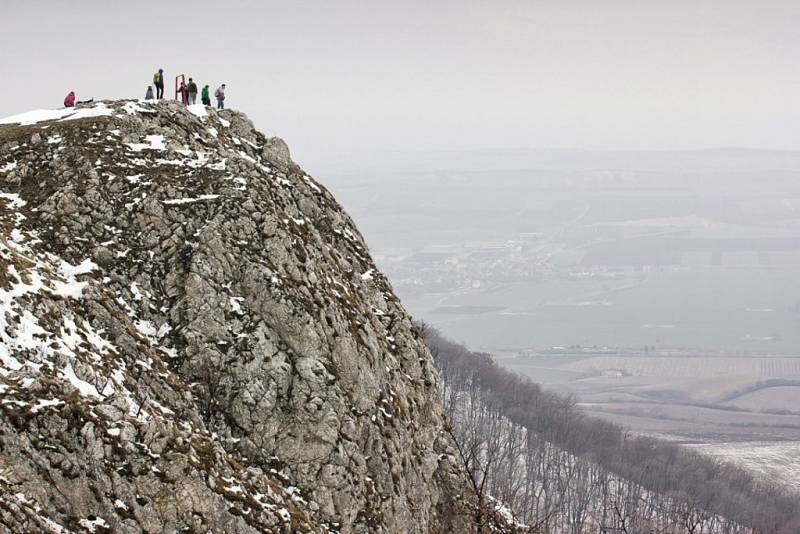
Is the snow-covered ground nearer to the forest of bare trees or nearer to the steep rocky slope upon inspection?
the forest of bare trees

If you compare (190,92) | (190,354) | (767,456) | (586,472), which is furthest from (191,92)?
(767,456)

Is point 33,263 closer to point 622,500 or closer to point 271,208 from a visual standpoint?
point 271,208

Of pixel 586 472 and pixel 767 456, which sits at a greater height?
pixel 586 472

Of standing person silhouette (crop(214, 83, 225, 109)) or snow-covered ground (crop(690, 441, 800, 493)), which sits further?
snow-covered ground (crop(690, 441, 800, 493))

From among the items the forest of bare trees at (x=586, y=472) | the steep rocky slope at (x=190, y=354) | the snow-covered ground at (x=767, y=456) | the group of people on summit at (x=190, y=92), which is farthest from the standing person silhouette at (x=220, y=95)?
the snow-covered ground at (x=767, y=456)

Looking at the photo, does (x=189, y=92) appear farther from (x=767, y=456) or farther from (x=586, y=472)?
(x=767, y=456)

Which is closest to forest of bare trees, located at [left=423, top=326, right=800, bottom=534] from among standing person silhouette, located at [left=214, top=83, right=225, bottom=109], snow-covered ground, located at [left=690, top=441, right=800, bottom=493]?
snow-covered ground, located at [left=690, top=441, right=800, bottom=493]

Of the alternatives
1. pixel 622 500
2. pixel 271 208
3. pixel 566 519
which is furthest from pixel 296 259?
pixel 622 500

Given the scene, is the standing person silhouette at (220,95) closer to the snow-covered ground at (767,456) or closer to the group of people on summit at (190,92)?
the group of people on summit at (190,92)

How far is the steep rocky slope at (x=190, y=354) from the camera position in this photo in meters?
24.1

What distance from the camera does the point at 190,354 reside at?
104 ft

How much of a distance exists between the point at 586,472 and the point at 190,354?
108567 mm

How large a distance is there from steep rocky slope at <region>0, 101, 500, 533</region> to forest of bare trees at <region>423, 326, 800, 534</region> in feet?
226

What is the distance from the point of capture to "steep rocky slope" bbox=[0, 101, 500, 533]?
24062 mm
